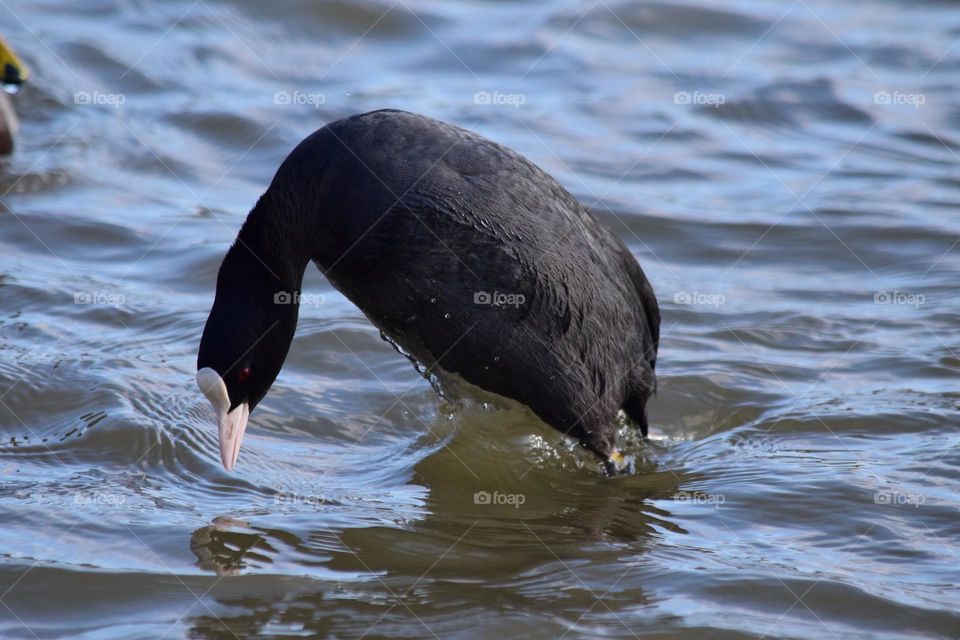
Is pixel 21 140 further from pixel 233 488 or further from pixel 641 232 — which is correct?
pixel 233 488

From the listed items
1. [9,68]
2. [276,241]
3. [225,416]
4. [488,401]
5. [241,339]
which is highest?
[9,68]

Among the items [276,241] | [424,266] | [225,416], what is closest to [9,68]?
[276,241]

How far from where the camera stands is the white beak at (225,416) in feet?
13.8

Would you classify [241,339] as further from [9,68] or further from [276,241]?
[9,68]

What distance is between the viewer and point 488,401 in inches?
195

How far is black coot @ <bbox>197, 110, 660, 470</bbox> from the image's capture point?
14.4 ft

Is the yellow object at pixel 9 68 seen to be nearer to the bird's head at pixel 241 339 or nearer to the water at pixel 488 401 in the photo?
the water at pixel 488 401

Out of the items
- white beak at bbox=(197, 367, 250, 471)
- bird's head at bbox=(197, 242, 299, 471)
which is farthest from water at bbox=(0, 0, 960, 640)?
bird's head at bbox=(197, 242, 299, 471)

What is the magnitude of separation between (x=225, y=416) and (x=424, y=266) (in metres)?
0.86

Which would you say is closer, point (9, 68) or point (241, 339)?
point (241, 339)

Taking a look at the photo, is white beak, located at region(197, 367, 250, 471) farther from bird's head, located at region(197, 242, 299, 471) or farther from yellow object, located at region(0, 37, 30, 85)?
yellow object, located at region(0, 37, 30, 85)

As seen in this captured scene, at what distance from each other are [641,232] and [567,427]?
9.66 feet

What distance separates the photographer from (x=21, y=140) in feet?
27.7

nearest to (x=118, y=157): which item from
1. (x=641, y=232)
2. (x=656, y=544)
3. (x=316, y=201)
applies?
(x=641, y=232)
